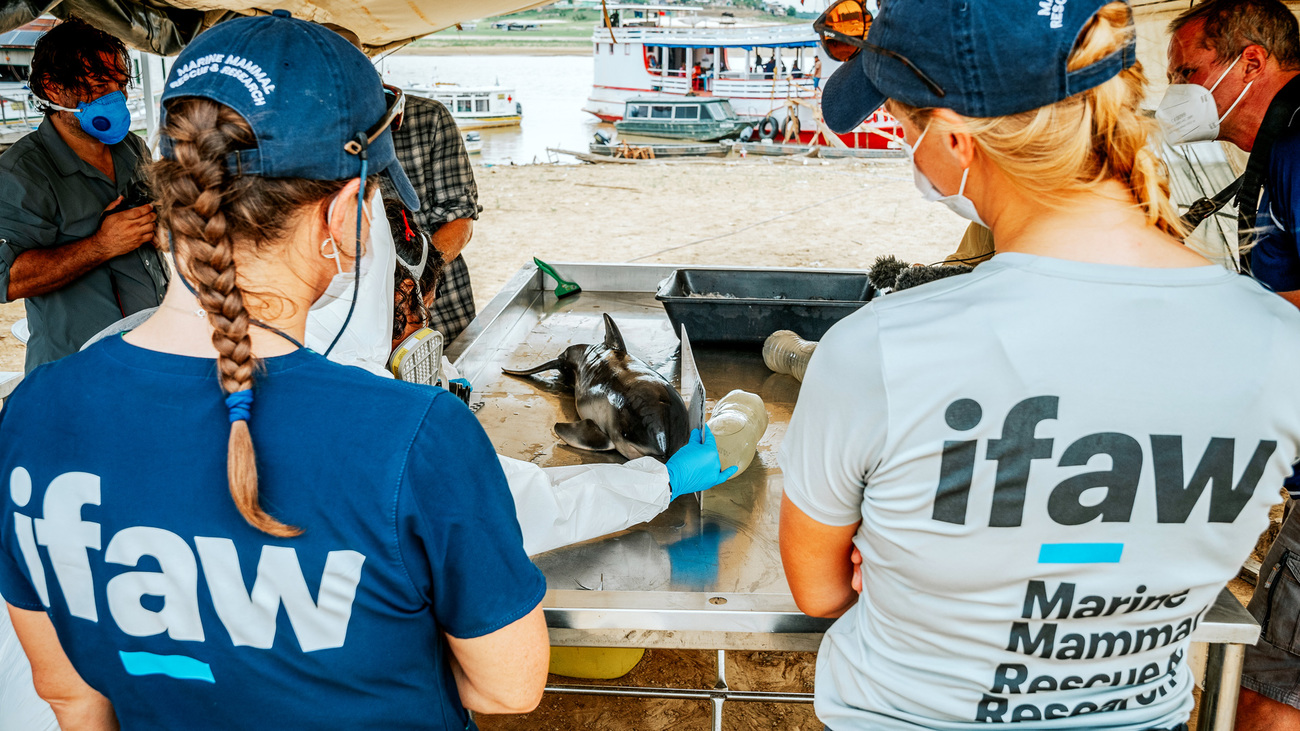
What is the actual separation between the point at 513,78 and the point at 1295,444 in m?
56.4

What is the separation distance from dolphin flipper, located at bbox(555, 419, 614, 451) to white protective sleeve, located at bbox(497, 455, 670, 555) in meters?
0.33

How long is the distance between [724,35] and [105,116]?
24.8 meters

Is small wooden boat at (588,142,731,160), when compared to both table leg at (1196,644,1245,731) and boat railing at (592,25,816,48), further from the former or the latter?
table leg at (1196,644,1245,731)

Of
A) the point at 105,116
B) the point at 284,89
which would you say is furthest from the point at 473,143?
the point at 284,89

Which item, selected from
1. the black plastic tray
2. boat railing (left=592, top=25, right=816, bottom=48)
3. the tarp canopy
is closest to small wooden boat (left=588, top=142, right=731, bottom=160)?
boat railing (left=592, top=25, right=816, bottom=48)

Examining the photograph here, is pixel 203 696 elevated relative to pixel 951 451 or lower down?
lower down

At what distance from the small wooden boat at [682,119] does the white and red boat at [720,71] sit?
0.96 meters

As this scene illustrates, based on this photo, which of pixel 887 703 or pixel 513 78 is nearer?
pixel 887 703

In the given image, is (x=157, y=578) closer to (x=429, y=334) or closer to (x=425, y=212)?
(x=429, y=334)

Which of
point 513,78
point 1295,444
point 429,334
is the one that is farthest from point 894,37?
point 513,78

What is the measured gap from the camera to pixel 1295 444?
3.20 feet

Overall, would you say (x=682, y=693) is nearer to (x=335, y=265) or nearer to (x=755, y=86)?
(x=335, y=265)

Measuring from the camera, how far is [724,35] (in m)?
25.2

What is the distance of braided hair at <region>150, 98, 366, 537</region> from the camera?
0.85 meters
